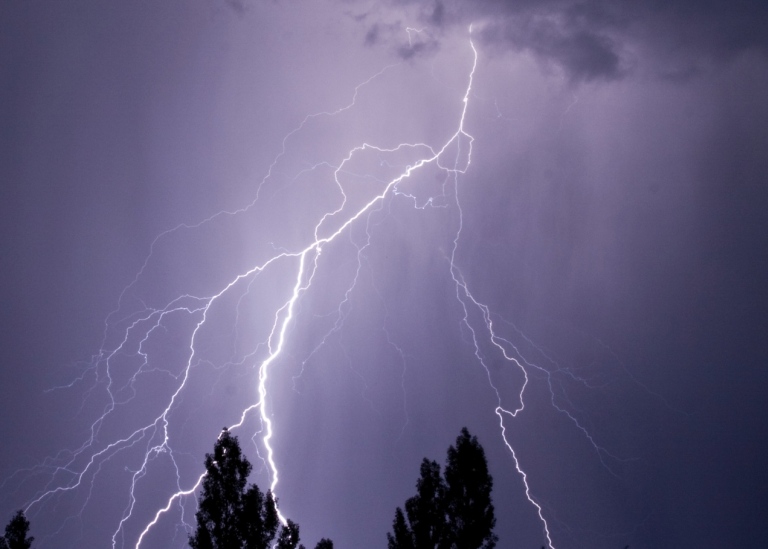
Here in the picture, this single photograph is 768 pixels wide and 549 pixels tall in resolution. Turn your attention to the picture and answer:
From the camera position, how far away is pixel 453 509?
8766mm

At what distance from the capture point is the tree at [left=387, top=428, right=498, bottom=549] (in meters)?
8.55

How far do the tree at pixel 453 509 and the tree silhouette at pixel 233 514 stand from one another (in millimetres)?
2191

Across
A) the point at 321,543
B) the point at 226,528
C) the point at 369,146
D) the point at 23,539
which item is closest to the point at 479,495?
the point at 321,543

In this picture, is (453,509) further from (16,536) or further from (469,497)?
(16,536)

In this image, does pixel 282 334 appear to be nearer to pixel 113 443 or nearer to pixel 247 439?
pixel 247 439

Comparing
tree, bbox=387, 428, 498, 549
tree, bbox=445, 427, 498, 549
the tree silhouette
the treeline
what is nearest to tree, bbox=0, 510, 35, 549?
the treeline

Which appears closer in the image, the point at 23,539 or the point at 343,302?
the point at 23,539

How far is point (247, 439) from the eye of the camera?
19266 millimetres

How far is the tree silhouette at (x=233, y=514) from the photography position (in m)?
7.59

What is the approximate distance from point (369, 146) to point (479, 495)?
57.0ft

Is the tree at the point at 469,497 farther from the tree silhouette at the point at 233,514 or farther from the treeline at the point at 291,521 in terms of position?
the tree silhouette at the point at 233,514

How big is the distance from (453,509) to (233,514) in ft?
12.9

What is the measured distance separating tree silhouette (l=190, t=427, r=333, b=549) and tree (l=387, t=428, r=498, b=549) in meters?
2.19

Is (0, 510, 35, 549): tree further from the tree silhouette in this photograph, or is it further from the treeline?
the tree silhouette
